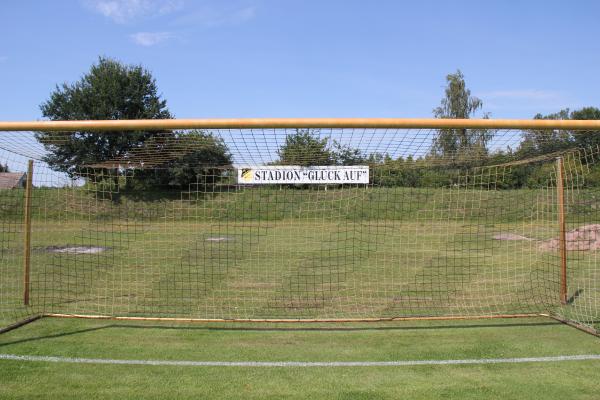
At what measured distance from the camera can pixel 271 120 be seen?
5.25 m

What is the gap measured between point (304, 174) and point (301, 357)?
3207 mm

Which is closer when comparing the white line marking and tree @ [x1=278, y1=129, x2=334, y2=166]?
the white line marking

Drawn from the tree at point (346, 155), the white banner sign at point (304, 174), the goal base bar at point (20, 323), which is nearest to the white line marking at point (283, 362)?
the goal base bar at point (20, 323)

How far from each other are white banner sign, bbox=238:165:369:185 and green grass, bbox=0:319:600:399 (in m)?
2.24

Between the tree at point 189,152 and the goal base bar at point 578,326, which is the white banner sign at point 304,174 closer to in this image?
the tree at point 189,152

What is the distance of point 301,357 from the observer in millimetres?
5043

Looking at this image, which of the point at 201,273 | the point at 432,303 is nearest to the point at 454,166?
the point at 432,303

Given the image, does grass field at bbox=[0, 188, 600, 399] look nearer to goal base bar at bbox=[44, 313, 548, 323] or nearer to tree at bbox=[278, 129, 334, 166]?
goal base bar at bbox=[44, 313, 548, 323]

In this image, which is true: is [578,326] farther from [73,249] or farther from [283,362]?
[73,249]

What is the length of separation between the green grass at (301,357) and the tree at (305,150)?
7.88 feet

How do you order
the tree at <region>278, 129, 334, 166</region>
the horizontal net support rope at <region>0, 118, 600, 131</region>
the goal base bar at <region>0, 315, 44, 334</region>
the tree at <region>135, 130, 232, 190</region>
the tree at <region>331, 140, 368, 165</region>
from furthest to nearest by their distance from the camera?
the tree at <region>331, 140, 368, 165</region>, the tree at <region>135, 130, 232, 190</region>, the tree at <region>278, 129, 334, 166</region>, the goal base bar at <region>0, 315, 44, 334</region>, the horizontal net support rope at <region>0, 118, 600, 131</region>

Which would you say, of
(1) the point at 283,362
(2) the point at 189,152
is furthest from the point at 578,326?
(2) the point at 189,152

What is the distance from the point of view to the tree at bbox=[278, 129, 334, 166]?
20.2 feet

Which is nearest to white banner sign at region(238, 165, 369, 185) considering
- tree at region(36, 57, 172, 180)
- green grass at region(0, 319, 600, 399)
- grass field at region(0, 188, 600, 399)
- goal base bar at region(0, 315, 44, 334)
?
grass field at region(0, 188, 600, 399)
